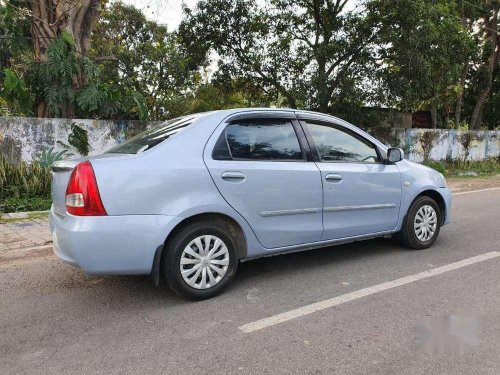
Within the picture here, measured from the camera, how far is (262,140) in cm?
417

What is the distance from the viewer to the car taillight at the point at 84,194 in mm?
3379

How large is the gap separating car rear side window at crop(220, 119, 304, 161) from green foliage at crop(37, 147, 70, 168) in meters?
5.95

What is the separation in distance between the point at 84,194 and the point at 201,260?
107 cm

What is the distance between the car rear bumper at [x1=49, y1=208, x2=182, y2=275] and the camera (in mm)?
3375

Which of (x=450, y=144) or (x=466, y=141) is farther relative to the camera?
(x=466, y=141)

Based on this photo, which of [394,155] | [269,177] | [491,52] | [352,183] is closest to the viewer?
[269,177]

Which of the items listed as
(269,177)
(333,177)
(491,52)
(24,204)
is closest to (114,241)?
(269,177)

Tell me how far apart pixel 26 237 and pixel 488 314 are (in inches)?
217

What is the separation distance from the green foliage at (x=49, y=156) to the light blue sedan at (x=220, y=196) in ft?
Answer: 17.4

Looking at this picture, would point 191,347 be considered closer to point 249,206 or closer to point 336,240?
point 249,206

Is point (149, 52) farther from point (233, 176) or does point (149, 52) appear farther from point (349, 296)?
point (349, 296)

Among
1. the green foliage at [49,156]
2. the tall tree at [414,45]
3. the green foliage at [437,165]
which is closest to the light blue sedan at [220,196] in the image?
the green foliage at [49,156]

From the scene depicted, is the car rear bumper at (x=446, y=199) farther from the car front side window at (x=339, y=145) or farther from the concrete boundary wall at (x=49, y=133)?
the concrete boundary wall at (x=49, y=133)

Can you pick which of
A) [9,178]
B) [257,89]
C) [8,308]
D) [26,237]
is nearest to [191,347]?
[8,308]
